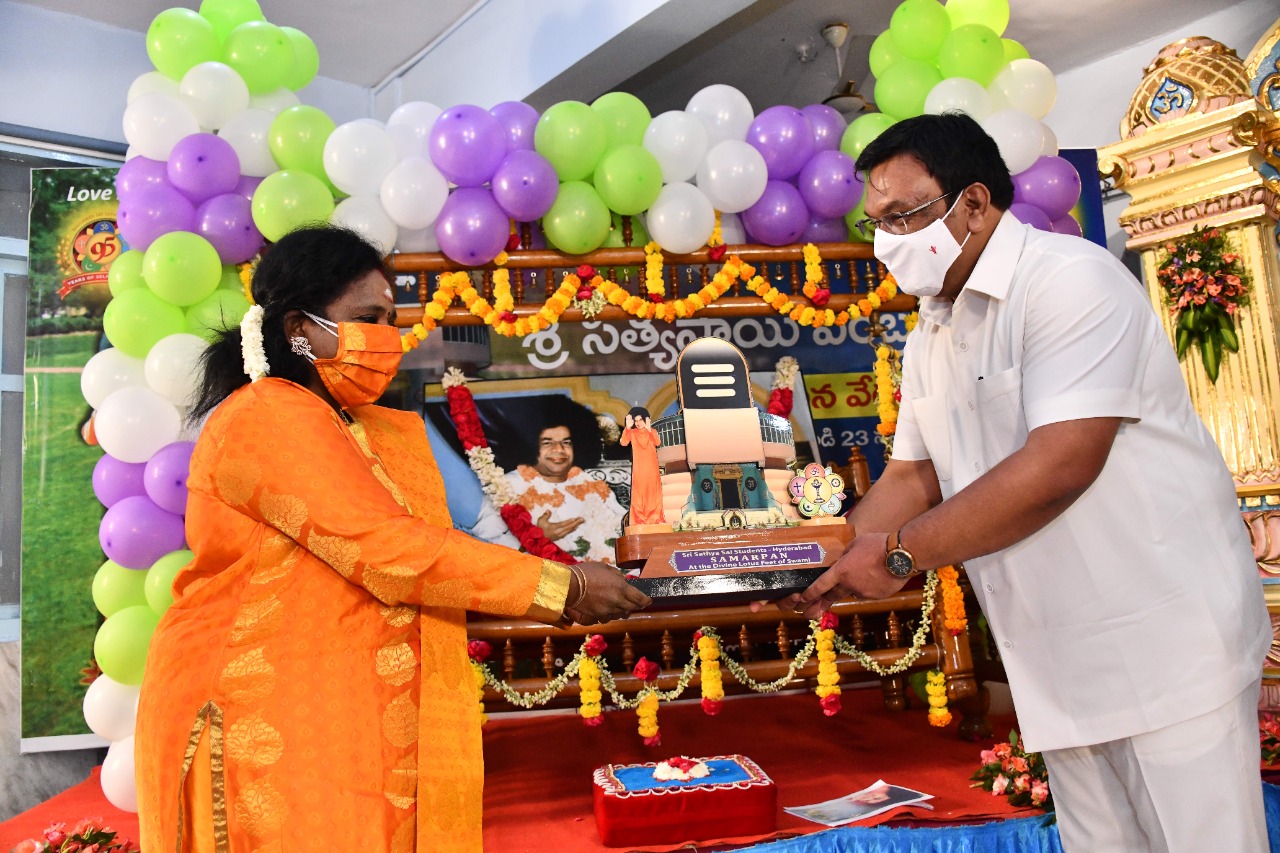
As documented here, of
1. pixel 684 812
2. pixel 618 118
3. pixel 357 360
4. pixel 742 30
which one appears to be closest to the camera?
pixel 357 360

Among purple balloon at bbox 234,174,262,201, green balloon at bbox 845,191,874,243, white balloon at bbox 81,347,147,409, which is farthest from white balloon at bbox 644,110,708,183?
white balloon at bbox 81,347,147,409

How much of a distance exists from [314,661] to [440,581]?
0.86 ft

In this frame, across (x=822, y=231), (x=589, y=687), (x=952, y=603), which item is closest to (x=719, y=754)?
→ (x=589, y=687)

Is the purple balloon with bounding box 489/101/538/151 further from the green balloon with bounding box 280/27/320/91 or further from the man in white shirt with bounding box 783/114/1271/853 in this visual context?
the man in white shirt with bounding box 783/114/1271/853

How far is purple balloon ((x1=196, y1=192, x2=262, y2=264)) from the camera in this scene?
13.8 feet

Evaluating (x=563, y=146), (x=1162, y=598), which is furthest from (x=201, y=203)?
(x=1162, y=598)

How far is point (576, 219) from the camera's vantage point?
4.34 meters

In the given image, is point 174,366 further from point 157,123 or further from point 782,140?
point 782,140

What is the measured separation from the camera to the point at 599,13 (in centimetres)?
552

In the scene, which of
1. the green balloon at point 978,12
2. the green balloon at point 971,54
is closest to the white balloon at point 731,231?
the green balloon at point 971,54

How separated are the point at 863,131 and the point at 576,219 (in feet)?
4.82

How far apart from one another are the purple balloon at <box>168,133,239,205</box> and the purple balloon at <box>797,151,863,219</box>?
2.67 meters

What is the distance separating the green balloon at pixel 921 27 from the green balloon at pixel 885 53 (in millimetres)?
76

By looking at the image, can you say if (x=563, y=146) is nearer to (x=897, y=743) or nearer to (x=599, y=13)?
(x=599, y=13)
